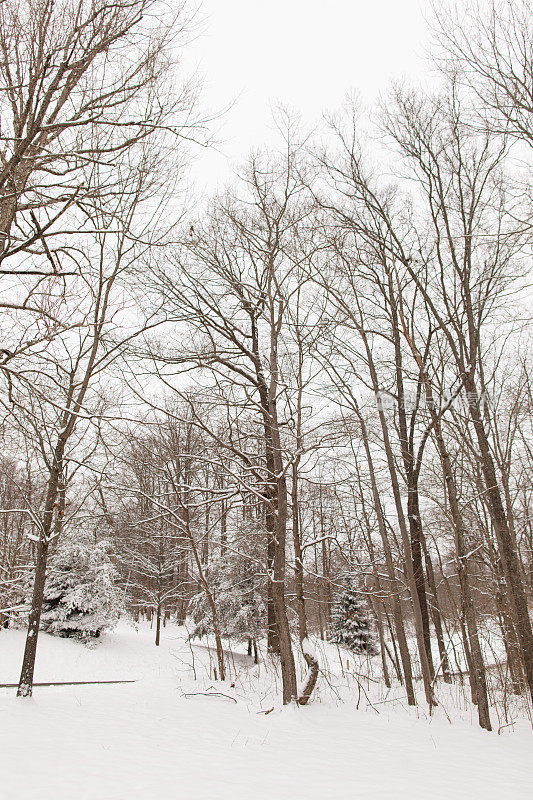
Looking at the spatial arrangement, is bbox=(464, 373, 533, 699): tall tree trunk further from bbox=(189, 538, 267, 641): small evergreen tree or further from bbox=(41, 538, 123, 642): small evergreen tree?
bbox=(41, 538, 123, 642): small evergreen tree

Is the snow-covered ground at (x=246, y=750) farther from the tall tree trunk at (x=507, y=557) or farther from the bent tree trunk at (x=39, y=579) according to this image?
the tall tree trunk at (x=507, y=557)

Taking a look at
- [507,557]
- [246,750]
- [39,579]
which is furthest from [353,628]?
[246,750]

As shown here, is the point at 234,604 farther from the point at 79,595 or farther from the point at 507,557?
the point at 507,557

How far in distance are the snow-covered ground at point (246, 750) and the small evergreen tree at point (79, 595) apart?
948 cm

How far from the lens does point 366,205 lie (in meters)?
9.68

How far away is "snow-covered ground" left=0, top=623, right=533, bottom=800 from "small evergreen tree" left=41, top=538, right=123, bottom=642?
948 centimetres

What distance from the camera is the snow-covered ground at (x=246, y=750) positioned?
11.9 feet

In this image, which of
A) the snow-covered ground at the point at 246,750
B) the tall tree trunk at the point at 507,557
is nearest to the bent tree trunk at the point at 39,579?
the snow-covered ground at the point at 246,750

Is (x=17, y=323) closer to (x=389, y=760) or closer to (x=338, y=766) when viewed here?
(x=338, y=766)

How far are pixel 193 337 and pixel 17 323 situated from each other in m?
4.64

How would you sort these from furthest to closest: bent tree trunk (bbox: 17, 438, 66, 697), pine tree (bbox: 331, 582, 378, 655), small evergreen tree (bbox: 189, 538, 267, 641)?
pine tree (bbox: 331, 582, 378, 655), small evergreen tree (bbox: 189, 538, 267, 641), bent tree trunk (bbox: 17, 438, 66, 697)

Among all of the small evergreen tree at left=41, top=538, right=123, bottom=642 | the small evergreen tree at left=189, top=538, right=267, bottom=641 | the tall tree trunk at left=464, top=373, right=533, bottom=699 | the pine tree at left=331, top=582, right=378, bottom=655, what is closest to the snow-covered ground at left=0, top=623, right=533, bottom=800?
the tall tree trunk at left=464, top=373, right=533, bottom=699

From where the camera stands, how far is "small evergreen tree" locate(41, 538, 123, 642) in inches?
699

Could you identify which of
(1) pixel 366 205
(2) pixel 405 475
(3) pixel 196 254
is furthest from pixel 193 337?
(2) pixel 405 475
